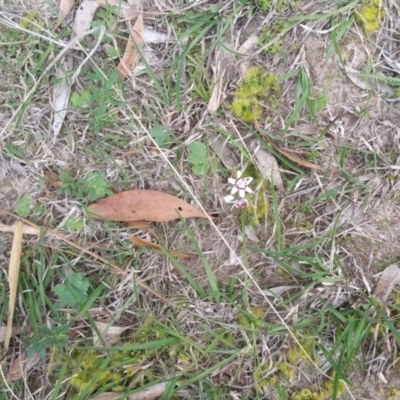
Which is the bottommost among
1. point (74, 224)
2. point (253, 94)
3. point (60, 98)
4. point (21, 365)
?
point (21, 365)

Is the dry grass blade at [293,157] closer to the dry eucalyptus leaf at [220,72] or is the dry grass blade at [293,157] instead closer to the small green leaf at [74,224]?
the dry eucalyptus leaf at [220,72]

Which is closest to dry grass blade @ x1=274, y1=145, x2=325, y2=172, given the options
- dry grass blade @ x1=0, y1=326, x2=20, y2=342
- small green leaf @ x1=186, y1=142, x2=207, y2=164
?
small green leaf @ x1=186, y1=142, x2=207, y2=164

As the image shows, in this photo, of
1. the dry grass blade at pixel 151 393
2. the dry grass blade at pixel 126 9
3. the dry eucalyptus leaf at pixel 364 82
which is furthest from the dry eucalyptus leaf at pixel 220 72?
the dry grass blade at pixel 151 393

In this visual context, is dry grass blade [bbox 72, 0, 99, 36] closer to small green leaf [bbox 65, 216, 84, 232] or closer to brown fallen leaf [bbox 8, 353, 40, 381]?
small green leaf [bbox 65, 216, 84, 232]

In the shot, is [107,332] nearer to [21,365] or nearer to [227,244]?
[21,365]

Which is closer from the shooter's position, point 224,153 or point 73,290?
point 73,290

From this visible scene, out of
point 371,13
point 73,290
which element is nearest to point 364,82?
point 371,13
